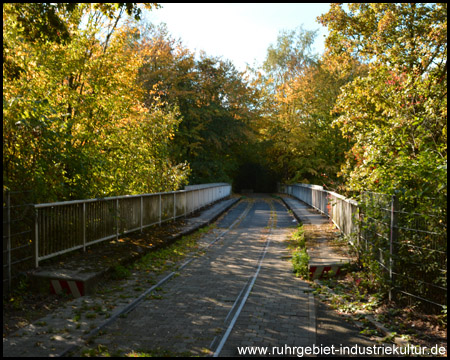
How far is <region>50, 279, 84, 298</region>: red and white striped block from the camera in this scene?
7.41m

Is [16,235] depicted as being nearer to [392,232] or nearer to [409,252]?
[392,232]

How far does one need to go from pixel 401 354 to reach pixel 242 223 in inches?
581

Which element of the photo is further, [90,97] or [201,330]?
[90,97]

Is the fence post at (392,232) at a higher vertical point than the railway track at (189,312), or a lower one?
higher

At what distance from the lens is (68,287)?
744 centimetres

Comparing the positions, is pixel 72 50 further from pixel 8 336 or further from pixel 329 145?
pixel 329 145

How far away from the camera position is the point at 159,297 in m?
7.41

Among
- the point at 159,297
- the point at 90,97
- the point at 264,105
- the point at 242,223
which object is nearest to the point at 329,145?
the point at 264,105

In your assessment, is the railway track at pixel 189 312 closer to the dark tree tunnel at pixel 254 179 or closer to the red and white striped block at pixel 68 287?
the red and white striped block at pixel 68 287

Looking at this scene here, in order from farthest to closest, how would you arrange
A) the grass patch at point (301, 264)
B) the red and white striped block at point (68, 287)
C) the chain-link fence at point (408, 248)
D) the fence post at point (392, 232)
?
the grass patch at point (301, 264), the red and white striped block at point (68, 287), the fence post at point (392, 232), the chain-link fence at point (408, 248)

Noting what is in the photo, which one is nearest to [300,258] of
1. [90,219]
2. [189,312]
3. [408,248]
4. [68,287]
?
[408,248]

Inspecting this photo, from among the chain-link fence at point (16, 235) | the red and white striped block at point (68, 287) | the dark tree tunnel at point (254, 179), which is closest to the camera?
the chain-link fence at point (16, 235)

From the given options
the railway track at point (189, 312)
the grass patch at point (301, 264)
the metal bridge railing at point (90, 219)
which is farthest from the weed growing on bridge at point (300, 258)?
the metal bridge railing at point (90, 219)

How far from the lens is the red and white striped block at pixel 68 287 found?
24.3 ft
